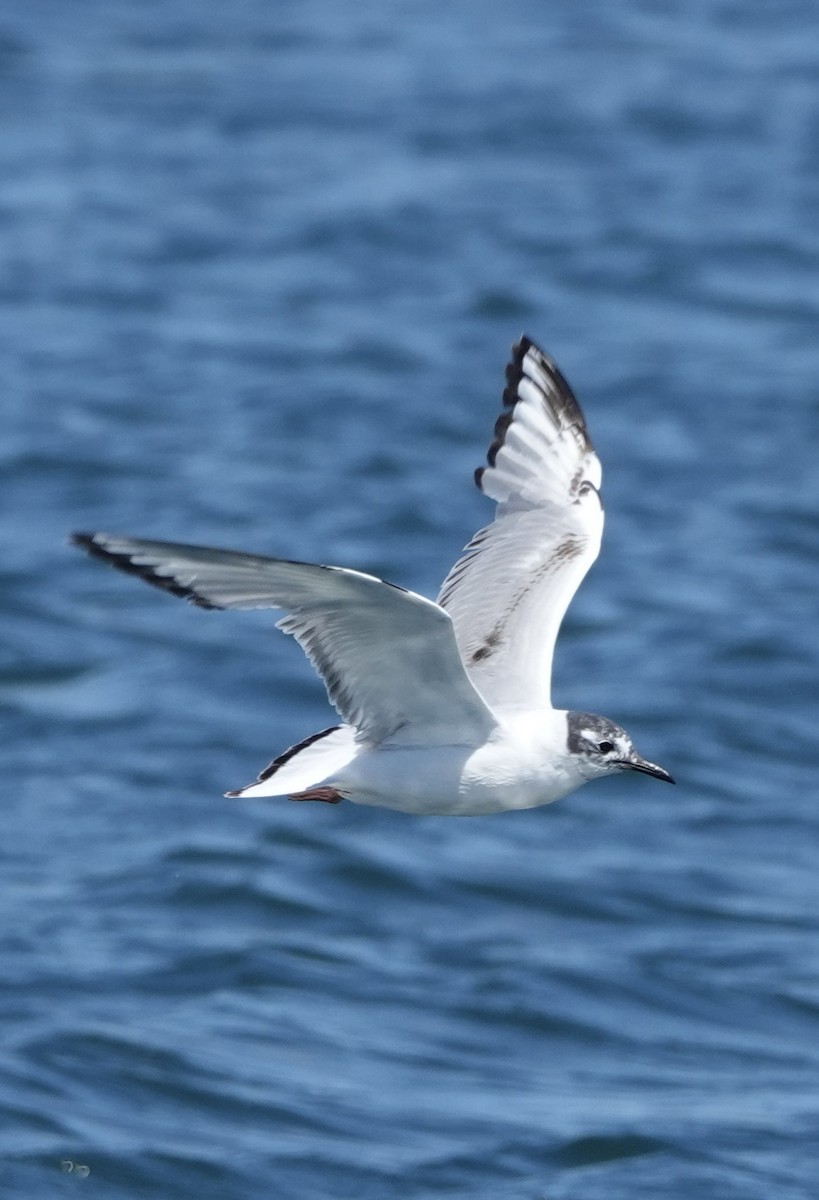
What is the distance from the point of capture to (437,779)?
7469 millimetres

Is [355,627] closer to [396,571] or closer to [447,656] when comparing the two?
[447,656]

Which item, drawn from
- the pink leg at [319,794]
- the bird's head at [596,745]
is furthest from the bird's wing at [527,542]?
the pink leg at [319,794]

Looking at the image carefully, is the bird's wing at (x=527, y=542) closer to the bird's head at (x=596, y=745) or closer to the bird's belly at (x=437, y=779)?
the bird's head at (x=596, y=745)

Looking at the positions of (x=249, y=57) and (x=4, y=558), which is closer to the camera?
(x=4, y=558)

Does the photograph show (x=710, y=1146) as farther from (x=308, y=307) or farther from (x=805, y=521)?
(x=308, y=307)

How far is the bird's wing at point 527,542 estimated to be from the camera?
323 inches

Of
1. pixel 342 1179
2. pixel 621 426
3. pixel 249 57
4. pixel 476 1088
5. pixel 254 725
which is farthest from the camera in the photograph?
pixel 249 57

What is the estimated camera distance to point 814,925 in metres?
14.1

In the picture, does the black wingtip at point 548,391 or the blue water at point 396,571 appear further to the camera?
the blue water at point 396,571

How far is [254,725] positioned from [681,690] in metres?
3.18

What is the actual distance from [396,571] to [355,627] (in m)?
10.4

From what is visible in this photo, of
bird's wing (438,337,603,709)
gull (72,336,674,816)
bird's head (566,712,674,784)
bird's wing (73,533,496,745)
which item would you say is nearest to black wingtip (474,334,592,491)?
bird's wing (438,337,603,709)

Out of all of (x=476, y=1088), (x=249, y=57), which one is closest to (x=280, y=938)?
(x=476, y=1088)

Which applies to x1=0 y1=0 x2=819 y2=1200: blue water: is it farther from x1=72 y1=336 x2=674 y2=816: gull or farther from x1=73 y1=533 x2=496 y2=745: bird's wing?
x1=73 y1=533 x2=496 y2=745: bird's wing
